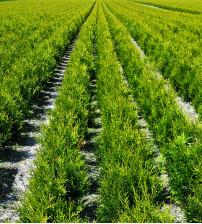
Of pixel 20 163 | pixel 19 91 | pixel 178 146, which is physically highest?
pixel 19 91

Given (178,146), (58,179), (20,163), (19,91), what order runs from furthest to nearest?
1. (19,91)
2. (20,163)
3. (178,146)
4. (58,179)

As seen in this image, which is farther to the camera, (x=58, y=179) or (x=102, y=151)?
(x=102, y=151)

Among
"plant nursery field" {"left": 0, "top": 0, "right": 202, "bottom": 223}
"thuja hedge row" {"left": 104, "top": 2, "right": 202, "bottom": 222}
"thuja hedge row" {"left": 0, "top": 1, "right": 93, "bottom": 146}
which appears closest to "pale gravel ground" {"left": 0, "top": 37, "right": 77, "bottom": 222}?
"plant nursery field" {"left": 0, "top": 0, "right": 202, "bottom": 223}

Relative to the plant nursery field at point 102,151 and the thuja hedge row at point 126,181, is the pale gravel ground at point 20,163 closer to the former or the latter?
the plant nursery field at point 102,151

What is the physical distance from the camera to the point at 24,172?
14.4ft

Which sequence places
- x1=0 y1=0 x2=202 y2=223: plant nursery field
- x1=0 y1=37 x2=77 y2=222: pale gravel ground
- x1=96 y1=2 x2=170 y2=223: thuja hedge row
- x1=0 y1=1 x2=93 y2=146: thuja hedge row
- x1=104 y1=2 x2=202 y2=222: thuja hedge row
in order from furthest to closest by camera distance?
x1=0 y1=1 x2=93 y2=146: thuja hedge row < x1=0 y1=37 x2=77 y2=222: pale gravel ground < x1=104 y1=2 x2=202 y2=222: thuja hedge row < x1=0 y1=0 x2=202 y2=223: plant nursery field < x1=96 y1=2 x2=170 y2=223: thuja hedge row

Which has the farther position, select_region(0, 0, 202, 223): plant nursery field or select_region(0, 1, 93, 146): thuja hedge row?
select_region(0, 1, 93, 146): thuja hedge row

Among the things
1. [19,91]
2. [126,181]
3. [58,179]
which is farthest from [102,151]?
[19,91]

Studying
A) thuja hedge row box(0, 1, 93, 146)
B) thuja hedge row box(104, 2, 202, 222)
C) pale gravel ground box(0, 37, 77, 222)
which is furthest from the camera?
thuja hedge row box(0, 1, 93, 146)

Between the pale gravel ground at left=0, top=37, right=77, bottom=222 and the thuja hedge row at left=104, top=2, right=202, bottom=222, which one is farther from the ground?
the thuja hedge row at left=104, top=2, right=202, bottom=222

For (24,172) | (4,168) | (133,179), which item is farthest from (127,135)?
(4,168)

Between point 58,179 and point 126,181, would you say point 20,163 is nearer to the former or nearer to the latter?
point 58,179

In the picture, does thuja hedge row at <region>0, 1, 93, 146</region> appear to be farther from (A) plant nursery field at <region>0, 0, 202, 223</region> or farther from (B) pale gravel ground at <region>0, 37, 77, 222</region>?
(B) pale gravel ground at <region>0, 37, 77, 222</region>

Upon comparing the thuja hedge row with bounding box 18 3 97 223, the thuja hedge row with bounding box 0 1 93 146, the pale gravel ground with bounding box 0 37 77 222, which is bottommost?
the pale gravel ground with bounding box 0 37 77 222
